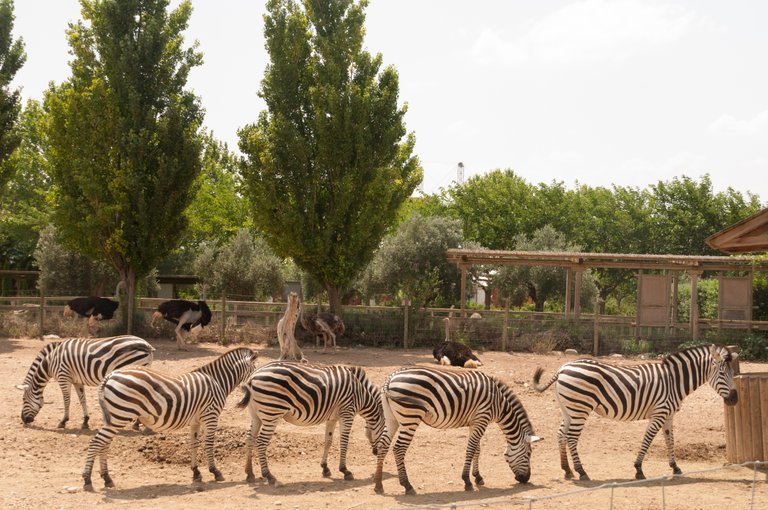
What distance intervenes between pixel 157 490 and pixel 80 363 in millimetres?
4251

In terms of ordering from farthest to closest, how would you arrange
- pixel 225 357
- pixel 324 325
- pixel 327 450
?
pixel 324 325
pixel 225 357
pixel 327 450

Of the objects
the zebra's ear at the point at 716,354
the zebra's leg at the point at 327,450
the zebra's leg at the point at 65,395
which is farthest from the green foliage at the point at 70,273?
the zebra's ear at the point at 716,354

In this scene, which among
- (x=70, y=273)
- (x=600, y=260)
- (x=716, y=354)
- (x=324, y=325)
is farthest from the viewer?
(x=70, y=273)

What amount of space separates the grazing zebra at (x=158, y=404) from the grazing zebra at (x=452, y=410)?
2.35 meters

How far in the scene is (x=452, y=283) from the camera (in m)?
37.7

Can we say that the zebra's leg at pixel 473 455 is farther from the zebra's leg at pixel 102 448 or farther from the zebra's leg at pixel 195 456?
the zebra's leg at pixel 102 448

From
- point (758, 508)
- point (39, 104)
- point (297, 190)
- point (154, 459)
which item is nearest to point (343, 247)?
point (297, 190)

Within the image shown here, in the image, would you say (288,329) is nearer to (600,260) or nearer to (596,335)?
(596,335)

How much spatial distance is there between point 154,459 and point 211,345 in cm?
1317

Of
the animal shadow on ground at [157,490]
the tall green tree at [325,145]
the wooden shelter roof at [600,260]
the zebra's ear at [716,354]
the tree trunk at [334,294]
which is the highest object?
the tall green tree at [325,145]

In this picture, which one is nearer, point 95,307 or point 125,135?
point 95,307

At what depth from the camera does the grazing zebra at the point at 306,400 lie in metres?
10.9

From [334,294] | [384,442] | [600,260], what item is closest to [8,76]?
[334,294]

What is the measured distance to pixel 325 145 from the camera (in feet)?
86.4
